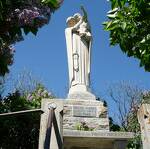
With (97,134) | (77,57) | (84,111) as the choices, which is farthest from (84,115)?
(77,57)

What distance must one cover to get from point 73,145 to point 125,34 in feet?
16.4

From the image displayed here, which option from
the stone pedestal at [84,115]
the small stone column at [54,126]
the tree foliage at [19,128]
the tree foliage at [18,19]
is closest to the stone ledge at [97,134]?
the stone pedestal at [84,115]

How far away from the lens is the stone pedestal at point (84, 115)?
10.1 metres

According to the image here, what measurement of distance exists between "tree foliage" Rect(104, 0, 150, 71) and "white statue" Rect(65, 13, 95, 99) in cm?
529

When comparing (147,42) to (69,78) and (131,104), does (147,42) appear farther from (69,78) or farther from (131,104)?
(131,104)

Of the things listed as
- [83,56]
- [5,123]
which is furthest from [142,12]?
[5,123]

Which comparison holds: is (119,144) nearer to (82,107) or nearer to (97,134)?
(97,134)

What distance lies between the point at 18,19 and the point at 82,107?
18.8 ft

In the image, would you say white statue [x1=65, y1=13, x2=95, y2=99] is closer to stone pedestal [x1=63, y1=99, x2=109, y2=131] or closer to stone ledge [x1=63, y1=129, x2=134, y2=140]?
stone pedestal [x1=63, y1=99, x2=109, y2=131]

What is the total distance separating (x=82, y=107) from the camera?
10438mm

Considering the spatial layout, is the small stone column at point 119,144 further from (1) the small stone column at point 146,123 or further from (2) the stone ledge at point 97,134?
(1) the small stone column at point 146,123

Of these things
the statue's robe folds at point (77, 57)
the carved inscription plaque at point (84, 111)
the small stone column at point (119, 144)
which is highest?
the statue's robe folds at point (77, 57)

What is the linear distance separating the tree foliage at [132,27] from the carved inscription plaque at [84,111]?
15.6 feet

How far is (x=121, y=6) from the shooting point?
553cm
